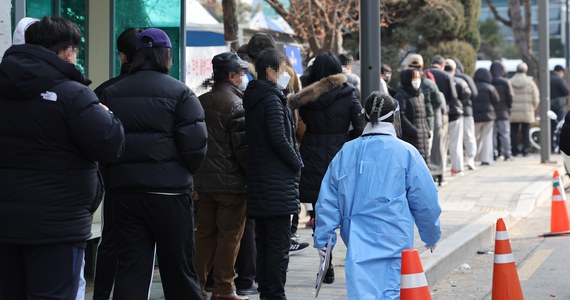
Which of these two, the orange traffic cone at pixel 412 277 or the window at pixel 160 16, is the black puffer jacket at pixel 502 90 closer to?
the window at pixel 160 16

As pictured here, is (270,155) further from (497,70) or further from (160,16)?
(497,70)

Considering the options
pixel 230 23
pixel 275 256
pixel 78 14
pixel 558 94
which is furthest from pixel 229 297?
pixel 558 94

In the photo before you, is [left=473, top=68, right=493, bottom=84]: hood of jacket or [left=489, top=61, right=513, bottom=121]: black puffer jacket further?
[left=489, top=61, right=513, bottom=121]: black puffer jacket

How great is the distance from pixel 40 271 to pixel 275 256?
102 inches

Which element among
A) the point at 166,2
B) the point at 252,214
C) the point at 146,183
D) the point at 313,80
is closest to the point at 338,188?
the point at 146,183

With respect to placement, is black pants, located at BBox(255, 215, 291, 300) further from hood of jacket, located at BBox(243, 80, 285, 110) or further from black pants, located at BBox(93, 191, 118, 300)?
black pants, located at BBox(93, 191, 118, 300)

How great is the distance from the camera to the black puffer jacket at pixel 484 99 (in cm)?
2023

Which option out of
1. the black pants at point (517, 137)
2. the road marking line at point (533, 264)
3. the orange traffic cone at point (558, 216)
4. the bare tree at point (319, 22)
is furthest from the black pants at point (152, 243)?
the black pants at point (517, 137)

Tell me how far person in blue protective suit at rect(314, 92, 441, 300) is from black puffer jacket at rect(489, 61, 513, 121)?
15.5 meters

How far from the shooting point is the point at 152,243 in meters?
6.22

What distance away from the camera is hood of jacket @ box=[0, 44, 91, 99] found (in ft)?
16.3

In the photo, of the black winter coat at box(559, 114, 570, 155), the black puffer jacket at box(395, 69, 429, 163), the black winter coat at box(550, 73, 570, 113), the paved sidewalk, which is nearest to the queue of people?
the paved sidewalk

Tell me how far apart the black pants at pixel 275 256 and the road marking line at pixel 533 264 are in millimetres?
2895

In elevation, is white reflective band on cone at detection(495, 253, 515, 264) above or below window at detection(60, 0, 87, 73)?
below
